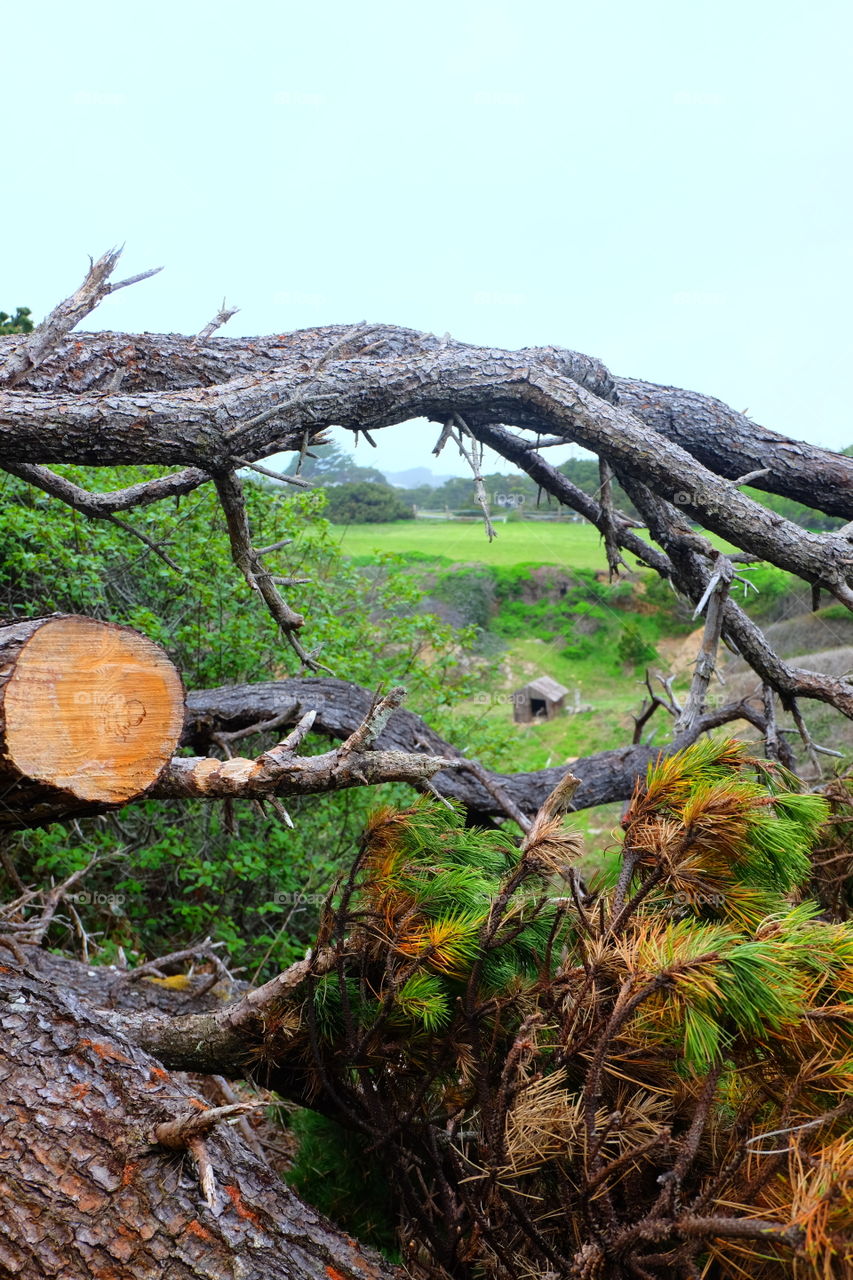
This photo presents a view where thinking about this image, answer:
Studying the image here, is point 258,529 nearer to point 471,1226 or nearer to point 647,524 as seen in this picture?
point 647,524

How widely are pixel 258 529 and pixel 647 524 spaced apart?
2764mm

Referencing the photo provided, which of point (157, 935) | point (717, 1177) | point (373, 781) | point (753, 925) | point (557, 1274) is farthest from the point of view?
point (157, 935)

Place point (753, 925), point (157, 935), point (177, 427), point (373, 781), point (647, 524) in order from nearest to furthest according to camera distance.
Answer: point (753, 925) < point (373, 781) < point (177, 427) < point (647, 524) < point (157, 935)

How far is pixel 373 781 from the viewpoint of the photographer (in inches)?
92.4

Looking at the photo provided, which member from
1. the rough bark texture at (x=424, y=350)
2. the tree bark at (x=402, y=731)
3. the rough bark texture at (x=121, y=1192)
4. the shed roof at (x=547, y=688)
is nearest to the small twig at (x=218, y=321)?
the rough bark texture at (x=424, y=350)

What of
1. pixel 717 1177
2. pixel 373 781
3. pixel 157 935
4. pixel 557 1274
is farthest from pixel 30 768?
pixel 157 935

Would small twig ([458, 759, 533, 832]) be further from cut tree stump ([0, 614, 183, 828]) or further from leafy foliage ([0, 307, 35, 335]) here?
leafy foliage ([0, 307, 35, 335])

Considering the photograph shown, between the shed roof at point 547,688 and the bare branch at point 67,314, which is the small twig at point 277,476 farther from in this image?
the shed roof at point 547,688

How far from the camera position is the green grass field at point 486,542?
21.2 ft

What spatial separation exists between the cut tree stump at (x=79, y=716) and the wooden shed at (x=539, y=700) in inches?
183

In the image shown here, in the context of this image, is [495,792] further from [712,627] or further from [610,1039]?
[610,1039]

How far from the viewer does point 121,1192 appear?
1785 millimetres

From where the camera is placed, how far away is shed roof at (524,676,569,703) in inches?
263

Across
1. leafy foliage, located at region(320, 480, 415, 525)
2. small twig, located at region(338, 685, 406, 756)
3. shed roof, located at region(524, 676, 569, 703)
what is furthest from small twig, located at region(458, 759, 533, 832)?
leafy foliage, located at region(320, 480, 415, 525)
